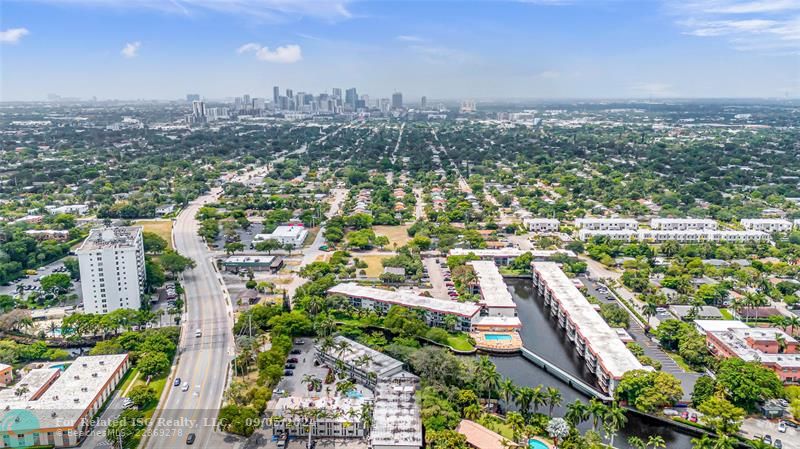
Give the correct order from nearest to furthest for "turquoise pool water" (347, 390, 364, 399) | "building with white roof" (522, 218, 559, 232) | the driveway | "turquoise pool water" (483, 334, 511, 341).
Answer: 1. the driveway
2. "turquoise pool water" (347, 390, 364, 399)
3. "turquoise pool water" (483, 334, 511, 341)
4. "building with white roof" (522, 218, 559, 232)

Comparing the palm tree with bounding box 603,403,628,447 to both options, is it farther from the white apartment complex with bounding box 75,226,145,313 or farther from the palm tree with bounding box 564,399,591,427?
the white apartment complex with bounding box 75,226,145,313

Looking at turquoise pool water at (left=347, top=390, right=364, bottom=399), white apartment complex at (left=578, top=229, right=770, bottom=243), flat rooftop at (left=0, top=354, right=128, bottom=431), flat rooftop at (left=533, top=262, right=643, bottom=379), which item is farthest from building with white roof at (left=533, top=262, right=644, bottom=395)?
flat rooftop at (left=0, top=354, right=128, bottom=431)

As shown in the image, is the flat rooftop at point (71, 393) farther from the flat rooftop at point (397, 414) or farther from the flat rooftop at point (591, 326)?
Answer: the flat rooftop at point (591, 326)

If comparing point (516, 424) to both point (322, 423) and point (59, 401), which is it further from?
point (59, 401)

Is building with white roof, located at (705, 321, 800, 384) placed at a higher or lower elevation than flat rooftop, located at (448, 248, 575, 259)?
lower

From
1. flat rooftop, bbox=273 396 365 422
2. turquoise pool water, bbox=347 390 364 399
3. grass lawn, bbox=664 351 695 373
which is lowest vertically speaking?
grass lawn, bbox=664 351 695 373

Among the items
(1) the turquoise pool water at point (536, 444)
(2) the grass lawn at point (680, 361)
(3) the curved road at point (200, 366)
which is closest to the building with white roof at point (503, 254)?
(2) the grass lawn at point (680, 361)

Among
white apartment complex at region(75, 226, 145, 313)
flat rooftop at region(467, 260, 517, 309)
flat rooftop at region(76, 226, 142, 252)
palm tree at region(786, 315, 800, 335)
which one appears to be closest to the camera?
palm tree at region(786, 315, 800, 335)
